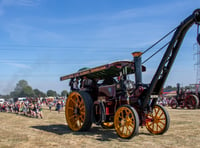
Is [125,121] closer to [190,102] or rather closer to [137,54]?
[137,54]

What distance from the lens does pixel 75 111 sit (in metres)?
9.07

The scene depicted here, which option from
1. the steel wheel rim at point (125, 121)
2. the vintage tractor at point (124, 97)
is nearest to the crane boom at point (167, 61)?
the vintage tractor at point (124, 97)

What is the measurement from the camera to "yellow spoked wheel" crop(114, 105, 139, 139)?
6.39m

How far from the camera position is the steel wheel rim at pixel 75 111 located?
8664 millimetres

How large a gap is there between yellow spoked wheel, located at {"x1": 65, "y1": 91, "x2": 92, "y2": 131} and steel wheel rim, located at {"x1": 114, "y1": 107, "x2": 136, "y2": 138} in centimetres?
148

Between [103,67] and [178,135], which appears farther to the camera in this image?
[103,67]

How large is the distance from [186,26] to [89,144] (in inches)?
166

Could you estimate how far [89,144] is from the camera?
639 cm

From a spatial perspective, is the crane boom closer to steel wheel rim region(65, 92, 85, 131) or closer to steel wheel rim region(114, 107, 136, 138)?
steel wheel rim region(114, 107, 136, 138)

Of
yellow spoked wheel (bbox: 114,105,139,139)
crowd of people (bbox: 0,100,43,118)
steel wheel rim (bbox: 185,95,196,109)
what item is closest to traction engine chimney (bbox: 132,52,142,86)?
yellow spoked wheel (bbox: 114,105,139,139)

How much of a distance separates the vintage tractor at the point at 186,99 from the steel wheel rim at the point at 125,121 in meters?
14.6

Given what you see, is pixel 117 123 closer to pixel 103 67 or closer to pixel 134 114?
pixel 134 114

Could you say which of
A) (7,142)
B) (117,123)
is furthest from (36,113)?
(117,123)

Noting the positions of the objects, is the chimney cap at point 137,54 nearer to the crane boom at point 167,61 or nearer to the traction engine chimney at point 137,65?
the traction engine chimney at point 137,65
